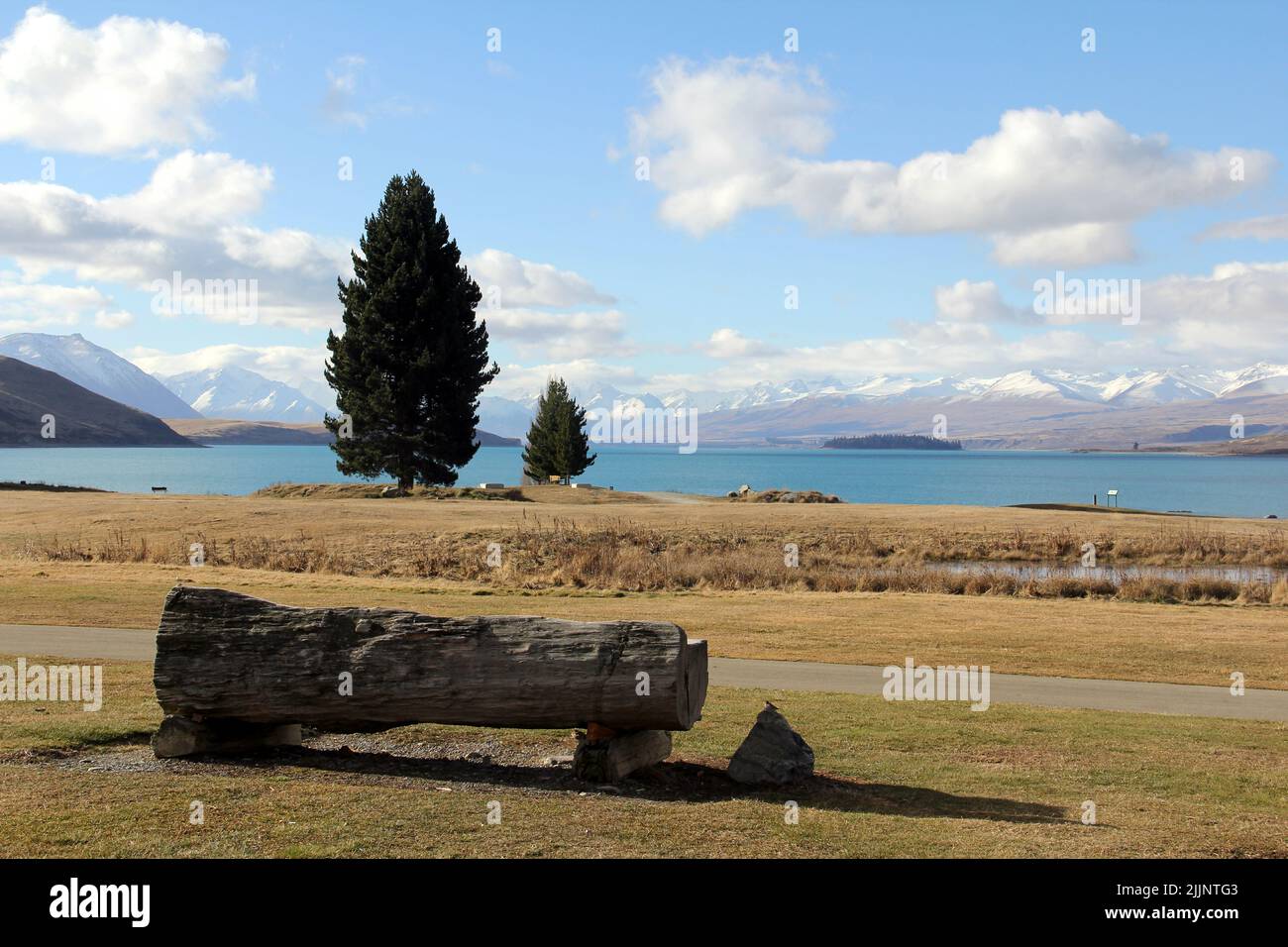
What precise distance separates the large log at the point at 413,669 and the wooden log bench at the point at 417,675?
1 centimetres

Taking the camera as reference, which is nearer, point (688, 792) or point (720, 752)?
point (688, 792)

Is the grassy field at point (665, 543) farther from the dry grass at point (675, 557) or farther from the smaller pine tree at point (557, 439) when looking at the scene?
the smaller pine tree at point (557, 439)

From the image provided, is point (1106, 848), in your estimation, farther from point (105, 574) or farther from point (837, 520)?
point (837, 520)

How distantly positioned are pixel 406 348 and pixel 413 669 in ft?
156

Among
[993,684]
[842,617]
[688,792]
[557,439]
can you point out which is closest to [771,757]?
[688,792]

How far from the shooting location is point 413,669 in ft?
32.8

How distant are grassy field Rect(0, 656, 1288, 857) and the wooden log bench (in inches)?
17.1

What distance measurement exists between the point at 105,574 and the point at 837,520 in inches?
1041

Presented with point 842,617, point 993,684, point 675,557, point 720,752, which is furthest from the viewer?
point 675,557

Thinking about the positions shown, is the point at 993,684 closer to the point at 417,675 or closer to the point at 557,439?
the point at 417,675

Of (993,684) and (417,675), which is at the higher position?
(417,675)

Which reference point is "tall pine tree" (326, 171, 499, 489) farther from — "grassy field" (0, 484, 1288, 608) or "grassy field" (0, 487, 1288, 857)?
"grassy field" (0, 487, 1288, 857)
